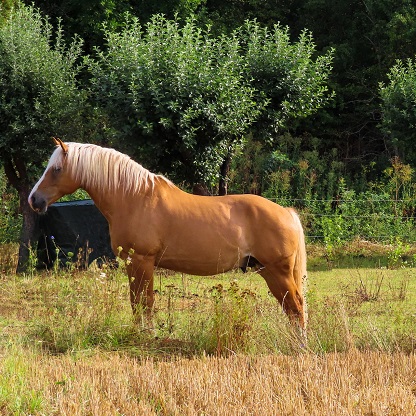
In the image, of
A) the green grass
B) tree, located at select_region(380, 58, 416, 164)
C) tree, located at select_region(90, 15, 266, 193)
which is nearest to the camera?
the green grass

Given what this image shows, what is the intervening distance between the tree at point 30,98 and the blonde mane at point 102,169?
16.0 feet

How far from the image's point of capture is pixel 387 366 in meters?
6.01

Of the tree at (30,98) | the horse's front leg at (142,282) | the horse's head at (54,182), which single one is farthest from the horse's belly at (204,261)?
the tree at (30,98)

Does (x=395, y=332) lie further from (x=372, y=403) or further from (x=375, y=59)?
(x=375, y=59)

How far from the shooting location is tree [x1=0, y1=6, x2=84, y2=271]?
40.8ft

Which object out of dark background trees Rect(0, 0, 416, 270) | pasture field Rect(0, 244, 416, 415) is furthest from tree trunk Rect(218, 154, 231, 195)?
pasture field Rect(0, 244, 416, 415)

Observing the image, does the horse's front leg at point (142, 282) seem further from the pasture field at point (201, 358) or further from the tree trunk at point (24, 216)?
the tree trunk at point (24, 216)

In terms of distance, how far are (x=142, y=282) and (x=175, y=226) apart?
2.15ft

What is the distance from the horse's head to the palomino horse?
0.03ft

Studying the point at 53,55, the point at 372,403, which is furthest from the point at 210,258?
the point at 53,55

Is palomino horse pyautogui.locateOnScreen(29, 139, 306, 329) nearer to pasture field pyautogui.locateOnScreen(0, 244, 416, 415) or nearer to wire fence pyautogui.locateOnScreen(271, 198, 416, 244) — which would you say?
pasture field pyautogui.locateOnScreen(0, 244, 416, 415)

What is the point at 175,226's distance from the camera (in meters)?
7.61

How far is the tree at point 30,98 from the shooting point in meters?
12.4

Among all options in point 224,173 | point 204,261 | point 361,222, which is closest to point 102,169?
point 204,261
